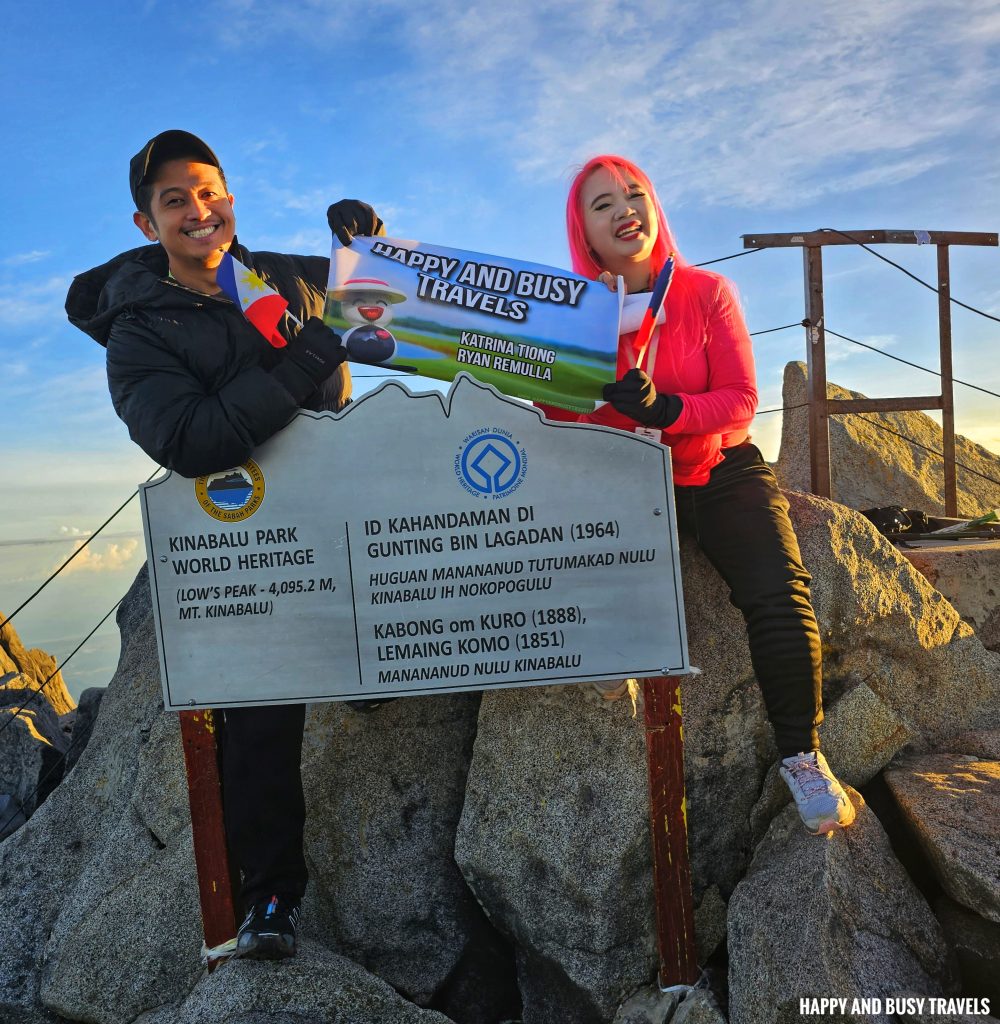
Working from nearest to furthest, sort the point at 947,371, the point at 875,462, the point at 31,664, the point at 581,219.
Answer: the point at 581,219 → the point at 947,371 → the point at 875,462 → the point at 31,664

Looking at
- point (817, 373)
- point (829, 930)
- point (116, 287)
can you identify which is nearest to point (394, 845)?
point (829, 930)

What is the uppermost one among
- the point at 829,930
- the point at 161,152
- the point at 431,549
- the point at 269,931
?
the point at 161,152

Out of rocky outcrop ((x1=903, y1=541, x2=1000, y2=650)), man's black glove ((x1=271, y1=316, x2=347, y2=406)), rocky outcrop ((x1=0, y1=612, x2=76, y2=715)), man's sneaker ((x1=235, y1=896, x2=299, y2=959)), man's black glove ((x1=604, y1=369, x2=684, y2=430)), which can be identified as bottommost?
rocky outcrop ((x1=0, y1=612, x2=76, y2=715))

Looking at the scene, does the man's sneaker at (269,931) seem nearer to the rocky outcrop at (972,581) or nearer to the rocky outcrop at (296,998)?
the rocky outcrop at (296,998)

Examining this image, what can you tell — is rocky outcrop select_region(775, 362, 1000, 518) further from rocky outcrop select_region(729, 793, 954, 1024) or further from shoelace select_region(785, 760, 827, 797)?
rocky outcrop select_region(729, 793, 954, 1024)

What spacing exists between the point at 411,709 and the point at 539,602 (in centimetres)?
130

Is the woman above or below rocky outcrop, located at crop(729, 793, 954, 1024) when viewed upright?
above

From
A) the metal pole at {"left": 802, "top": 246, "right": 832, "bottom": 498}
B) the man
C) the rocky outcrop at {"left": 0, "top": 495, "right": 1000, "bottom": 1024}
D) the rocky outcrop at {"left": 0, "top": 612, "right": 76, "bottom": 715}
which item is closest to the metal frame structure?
the metal pole at {"left": 802, "top": 246, "right": 832, "bottom": 498}

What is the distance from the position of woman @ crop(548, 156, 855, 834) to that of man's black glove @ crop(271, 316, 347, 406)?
1.09m

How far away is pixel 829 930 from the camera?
3330 millimetres

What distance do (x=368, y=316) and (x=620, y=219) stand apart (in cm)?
126

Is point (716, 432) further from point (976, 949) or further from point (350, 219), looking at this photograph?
point (976, 949)

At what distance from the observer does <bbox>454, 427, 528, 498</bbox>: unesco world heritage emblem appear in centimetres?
368

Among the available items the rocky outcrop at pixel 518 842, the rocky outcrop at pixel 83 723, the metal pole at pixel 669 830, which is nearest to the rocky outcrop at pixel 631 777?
the rocky outcrop at pixel 518 842
